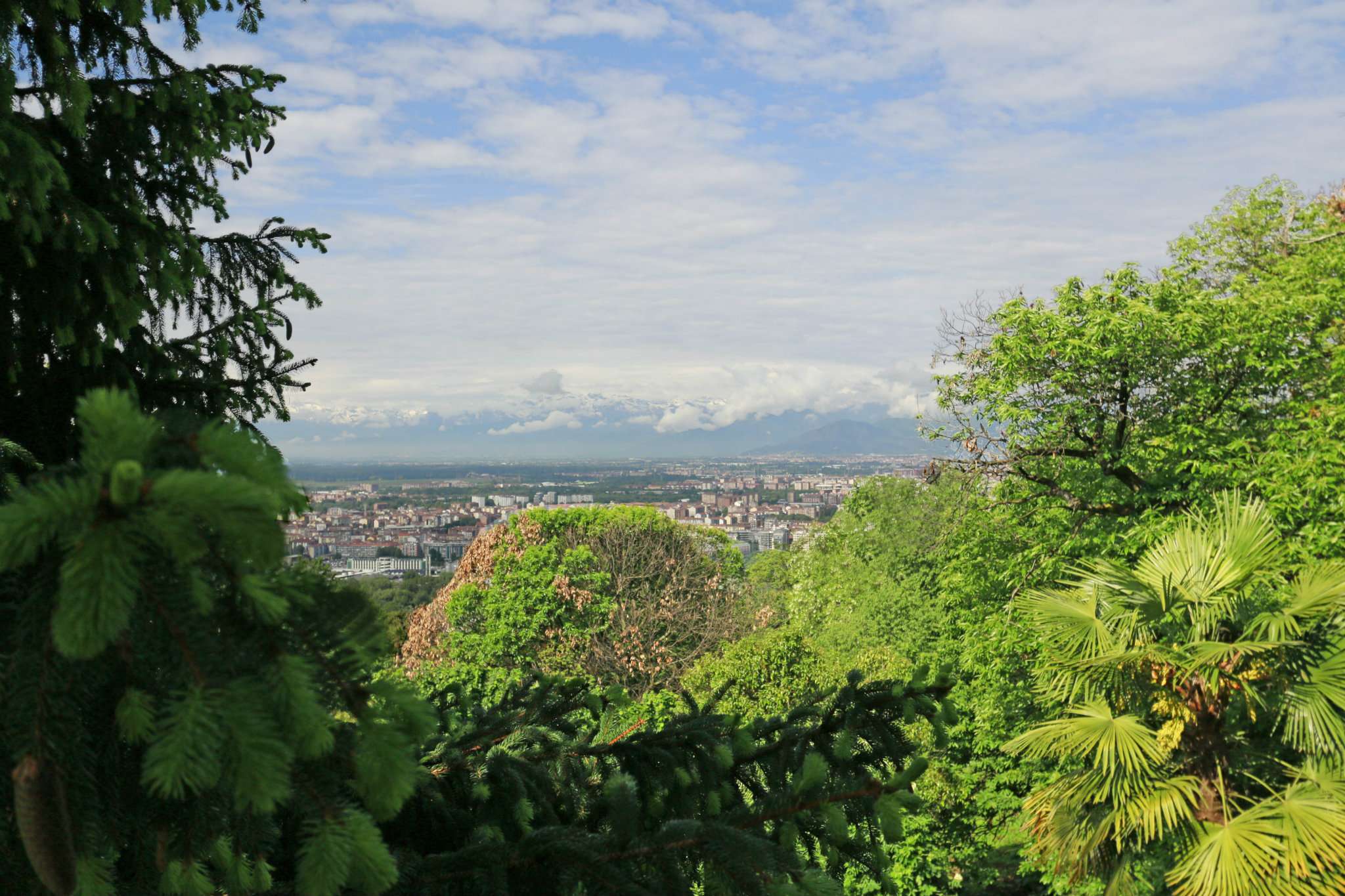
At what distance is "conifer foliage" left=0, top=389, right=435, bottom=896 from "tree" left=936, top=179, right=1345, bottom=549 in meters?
12.8

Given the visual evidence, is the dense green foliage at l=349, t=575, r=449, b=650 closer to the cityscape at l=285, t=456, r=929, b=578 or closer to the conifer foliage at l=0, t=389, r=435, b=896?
the cityscape at l=285, t=456, r=929, b=578

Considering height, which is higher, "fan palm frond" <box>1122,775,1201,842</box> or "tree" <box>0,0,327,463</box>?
"tree" <box>0,0,327,463</box>

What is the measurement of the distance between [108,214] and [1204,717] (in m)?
9.22

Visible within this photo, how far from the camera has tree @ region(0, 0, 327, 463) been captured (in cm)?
333

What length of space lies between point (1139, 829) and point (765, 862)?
8358mm

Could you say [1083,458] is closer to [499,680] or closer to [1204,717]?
[1204,717]

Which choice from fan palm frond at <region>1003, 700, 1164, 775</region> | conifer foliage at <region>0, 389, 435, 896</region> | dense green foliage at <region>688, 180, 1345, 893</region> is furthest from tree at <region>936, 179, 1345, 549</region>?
conifer foliage at <region>0, 389, 435, 896</region>

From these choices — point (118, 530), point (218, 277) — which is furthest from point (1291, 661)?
point (118, 530)

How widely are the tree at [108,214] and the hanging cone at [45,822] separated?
2541 mm

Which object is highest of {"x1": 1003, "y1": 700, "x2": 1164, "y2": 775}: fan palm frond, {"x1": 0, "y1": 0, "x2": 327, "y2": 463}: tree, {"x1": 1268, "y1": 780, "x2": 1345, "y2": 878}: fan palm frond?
{"x1": 0, "y1": 0, "x2": 327, "y2": 463}: tree

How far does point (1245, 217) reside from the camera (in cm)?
1906

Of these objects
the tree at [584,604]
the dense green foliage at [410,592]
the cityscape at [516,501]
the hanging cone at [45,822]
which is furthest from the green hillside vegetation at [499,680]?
the dense green foliage at [410,592]

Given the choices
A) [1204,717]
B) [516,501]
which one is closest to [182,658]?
[1204,717]

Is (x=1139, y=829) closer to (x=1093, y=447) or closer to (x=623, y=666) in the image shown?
(x=1093, y=447)
